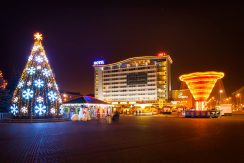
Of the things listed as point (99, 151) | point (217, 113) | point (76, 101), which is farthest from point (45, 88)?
point (217, 113)

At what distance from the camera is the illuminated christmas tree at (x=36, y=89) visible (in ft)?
92.0

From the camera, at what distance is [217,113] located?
46.1 m

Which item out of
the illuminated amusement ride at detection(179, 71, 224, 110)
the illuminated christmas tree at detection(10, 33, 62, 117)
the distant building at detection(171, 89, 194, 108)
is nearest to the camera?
the illuminated christmas tree at detection(10, 33, 62, 117)

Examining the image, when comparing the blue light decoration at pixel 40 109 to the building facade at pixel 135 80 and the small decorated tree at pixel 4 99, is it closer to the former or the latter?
the small decorated tree at pixel 4 99

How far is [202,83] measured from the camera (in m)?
51.1

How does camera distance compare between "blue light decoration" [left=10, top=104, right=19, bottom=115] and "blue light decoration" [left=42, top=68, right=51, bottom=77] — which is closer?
"blue light decoration" [left=10, top=104, right=19, bottom=115]

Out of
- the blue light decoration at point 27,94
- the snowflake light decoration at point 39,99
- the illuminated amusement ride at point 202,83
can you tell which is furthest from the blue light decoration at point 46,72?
the illuminated amusement ride at point 202,83

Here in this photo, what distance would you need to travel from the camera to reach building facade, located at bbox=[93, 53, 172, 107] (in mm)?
121250

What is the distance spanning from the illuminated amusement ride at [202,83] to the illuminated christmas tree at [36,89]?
30.6 m

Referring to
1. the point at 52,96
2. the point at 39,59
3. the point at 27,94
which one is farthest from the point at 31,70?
the point at 52,96

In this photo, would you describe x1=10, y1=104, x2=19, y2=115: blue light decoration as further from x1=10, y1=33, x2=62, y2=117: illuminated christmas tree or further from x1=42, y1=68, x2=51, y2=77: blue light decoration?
x1=42, y1=68, x2=51, y2=77: blue light decoration

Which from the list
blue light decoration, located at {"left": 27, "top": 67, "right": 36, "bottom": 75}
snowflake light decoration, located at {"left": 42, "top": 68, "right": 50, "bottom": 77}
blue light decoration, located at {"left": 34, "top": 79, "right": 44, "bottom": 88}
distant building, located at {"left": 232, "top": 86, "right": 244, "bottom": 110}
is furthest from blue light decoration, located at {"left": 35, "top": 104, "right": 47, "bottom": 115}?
distant building, located at {"left": 232, "top": 86, "right": 244, "bottom": 110}

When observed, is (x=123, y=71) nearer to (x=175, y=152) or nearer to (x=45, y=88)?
(x=45, y=88)

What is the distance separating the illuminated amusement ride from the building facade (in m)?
66.5
